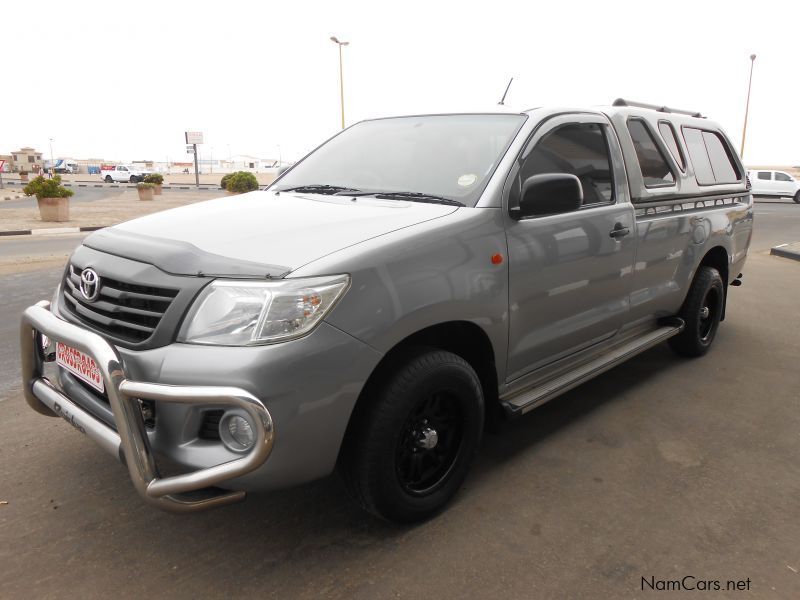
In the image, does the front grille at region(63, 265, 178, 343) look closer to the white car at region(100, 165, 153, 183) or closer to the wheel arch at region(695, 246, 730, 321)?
the wheel arch at region(695, 246, 730, 321)

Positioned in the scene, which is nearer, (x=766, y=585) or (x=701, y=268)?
(x=766, y=585)

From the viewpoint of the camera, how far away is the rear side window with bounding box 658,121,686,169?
4.47 meters

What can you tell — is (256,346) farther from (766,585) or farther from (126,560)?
(766,585)

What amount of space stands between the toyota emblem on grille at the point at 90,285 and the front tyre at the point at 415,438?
3.67 ft

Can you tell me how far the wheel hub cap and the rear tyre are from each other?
2.93m

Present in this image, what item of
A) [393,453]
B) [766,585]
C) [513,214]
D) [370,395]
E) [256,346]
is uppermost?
[513,214]

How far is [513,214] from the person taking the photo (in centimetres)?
297

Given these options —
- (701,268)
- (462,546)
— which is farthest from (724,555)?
(701,268)

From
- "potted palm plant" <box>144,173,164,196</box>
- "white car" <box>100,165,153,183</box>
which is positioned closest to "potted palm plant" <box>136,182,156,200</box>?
"potted palm plant" <box>144,173,164,196</box>

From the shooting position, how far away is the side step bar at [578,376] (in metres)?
3.13

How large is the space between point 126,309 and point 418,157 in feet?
5.59

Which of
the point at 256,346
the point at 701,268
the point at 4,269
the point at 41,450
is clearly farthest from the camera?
the point at 4,269

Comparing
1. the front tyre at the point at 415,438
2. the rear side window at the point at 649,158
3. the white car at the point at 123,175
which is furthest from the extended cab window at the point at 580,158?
the white car at the point at 123,175

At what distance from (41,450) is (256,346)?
1.98m
